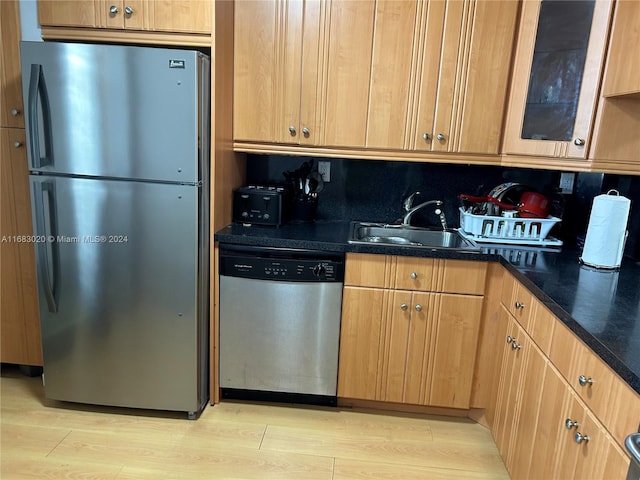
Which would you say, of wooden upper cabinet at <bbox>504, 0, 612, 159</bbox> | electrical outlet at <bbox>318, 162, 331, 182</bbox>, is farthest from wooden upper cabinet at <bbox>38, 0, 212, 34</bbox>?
wooden upper cabinet at <bbox>504, 0, 612, 159</bbox>

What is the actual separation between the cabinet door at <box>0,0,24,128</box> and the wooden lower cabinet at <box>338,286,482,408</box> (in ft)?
5.92

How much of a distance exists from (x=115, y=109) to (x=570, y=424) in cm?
199

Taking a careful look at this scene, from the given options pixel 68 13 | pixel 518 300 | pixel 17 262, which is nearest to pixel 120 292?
pixel 17 262

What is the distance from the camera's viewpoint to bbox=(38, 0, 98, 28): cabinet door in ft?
6.28

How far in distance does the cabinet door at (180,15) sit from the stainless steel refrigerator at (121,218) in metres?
0.17

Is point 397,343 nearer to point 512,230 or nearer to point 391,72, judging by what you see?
point 512,230

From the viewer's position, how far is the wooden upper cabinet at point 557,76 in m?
1.87

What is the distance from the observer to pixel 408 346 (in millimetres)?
2119

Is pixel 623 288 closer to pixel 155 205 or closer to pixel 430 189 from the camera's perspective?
pixel 430 189

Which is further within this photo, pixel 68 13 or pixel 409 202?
pixel 409 202

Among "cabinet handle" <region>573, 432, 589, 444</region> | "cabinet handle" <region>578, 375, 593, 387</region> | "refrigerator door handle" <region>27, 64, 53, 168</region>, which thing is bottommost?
"cabinet handle" <region>573, 432, 589, 444</region>

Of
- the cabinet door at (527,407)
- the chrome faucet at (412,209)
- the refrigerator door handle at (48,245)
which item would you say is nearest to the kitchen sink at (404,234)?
the chrome faucet at (412,209)

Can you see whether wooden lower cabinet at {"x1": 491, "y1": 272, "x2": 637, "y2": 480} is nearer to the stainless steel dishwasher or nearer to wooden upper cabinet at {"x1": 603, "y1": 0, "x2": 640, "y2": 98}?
the stainless steel dishwasher

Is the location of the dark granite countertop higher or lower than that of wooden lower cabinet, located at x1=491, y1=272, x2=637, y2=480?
higher
